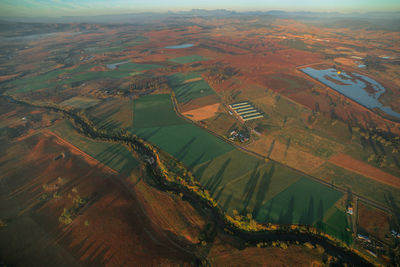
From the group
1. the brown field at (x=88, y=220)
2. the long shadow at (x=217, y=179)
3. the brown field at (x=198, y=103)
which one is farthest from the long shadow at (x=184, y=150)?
the brown field at (x=198, y=103)

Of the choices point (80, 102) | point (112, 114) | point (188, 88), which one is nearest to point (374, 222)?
point (112, 114)

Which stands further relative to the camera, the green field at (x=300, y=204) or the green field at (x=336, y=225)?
the green field at (x=300, y=204)

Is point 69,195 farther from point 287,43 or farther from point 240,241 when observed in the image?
point 287,43

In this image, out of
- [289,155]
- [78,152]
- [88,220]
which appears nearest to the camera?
[88,220]

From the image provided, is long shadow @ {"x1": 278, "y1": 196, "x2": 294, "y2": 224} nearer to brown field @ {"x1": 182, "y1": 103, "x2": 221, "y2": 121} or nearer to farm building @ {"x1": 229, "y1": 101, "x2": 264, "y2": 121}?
farm building @ {"x1": 229, "y1": 101, "x2": 264, "y2": 121}

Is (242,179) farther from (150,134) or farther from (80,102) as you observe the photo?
(80,102)

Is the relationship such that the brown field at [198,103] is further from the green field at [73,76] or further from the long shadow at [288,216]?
the green field at [73,76]
